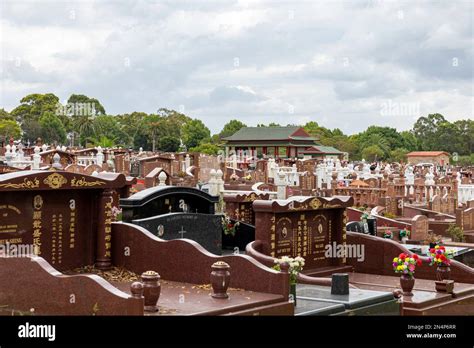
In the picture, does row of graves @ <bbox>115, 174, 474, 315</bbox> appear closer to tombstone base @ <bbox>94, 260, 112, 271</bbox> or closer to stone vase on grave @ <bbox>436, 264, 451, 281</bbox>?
stone vase on grave @ <bbox>436, 264, 451, 281</bbox>

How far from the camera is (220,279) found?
12.5 metres

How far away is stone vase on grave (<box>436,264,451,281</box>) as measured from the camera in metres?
16.7

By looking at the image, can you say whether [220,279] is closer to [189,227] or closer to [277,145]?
[189,227]

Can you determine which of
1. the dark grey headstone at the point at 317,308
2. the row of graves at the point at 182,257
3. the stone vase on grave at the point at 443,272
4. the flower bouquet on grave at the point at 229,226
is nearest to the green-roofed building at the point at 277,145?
the flower bouquet on grave at the point at 229,226

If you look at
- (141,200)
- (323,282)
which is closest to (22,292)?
(141,200)

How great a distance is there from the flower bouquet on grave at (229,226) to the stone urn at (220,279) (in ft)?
22.8

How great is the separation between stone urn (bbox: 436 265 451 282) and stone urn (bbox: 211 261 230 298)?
20.0ft

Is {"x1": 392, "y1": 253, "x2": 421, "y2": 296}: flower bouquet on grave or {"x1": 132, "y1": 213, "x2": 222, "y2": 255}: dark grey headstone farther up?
{"x1": 132, "y1": 213, "x2": 222, "y2": 255}: dark grey headstone

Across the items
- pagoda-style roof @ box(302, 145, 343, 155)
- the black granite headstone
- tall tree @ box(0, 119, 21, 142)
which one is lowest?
the black granite headstone

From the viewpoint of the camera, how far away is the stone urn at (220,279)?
12.6 meters

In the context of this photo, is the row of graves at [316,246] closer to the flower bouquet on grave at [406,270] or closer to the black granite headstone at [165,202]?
the black granite headstone at [165,202]

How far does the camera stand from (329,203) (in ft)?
61.9

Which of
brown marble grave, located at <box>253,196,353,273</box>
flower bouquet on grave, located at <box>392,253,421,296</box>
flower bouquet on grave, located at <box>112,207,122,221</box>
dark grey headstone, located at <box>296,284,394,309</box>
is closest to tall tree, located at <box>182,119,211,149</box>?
flower bouquet on grave, located at <box>112,207,122,221</box>
